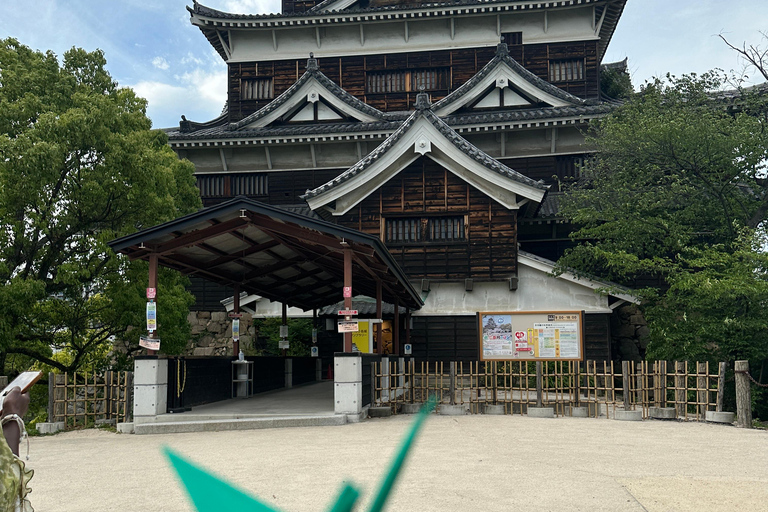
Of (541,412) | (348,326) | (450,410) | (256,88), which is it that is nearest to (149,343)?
(348,326)

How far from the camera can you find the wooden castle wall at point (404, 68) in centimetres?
2506

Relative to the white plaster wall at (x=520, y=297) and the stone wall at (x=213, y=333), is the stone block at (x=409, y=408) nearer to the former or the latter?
the white plaster wall at (x=520, y=297)

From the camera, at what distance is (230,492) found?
60 centimetres

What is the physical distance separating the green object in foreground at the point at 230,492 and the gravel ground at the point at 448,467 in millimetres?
4722

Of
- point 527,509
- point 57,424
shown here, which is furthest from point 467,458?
point 57,424

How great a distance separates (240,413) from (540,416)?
19.7 ft

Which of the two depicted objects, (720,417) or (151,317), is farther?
(720,417)

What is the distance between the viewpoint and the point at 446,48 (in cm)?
2552

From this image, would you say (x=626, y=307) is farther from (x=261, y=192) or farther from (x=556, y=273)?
(x=261, y=192)

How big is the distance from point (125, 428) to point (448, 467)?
273 inches

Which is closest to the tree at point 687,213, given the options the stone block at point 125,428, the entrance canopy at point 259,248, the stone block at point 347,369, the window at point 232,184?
the entrance canopy at point 259,248

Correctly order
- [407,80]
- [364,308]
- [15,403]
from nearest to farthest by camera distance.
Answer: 1. [15,403]
2. [364,308]
3. [407,80]

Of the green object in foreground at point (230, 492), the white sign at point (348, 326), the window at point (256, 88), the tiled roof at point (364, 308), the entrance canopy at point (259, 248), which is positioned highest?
the window at point (256, 88)

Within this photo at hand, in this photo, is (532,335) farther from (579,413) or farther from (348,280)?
(348,280)
